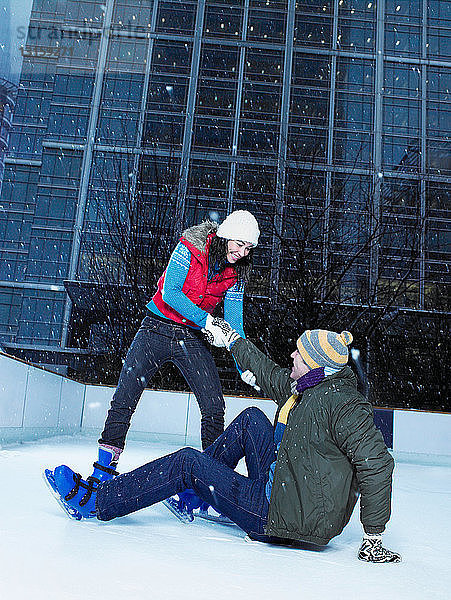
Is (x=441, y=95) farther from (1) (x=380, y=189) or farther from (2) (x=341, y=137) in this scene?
(1) (x=380, y=189)

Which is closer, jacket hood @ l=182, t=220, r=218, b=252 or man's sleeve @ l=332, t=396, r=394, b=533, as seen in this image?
man's sleeve @ l=332, t=396, r=394, b=533

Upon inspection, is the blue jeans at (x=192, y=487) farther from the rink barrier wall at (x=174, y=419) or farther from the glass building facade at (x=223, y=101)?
the glass building facade at (x=223, y=101)

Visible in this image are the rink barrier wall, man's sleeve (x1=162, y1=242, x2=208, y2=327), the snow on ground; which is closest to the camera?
the snow on ground

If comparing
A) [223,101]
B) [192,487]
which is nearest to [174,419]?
[192,487]

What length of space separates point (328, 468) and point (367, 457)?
11 centimetres

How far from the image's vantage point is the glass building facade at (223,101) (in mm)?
19297

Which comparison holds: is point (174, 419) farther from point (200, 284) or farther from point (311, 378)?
point (311, 378)

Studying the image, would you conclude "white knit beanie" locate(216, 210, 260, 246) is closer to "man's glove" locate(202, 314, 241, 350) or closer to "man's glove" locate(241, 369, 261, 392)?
"man's glove" locate(202, 314, 241, 350)

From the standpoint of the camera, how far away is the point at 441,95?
2277cm

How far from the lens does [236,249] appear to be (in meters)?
2.34

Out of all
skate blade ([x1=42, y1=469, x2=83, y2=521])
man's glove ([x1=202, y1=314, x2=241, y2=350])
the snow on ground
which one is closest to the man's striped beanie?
man's glove ([x1=202, y1=314, x2=241, y2=350])

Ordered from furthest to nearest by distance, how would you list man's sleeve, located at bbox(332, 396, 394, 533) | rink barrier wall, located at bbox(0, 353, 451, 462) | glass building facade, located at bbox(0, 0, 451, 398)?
glass building facade, located at bbox(0, 0, 451, 398), rink barrier wall, located at bbox(0, 353, 451, 462), man's sleeve, located at bbox(332, 396, 394, 533)

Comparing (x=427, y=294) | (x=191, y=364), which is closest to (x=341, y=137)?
(x=427, y=294)

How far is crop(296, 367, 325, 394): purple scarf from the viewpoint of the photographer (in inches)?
66.6
